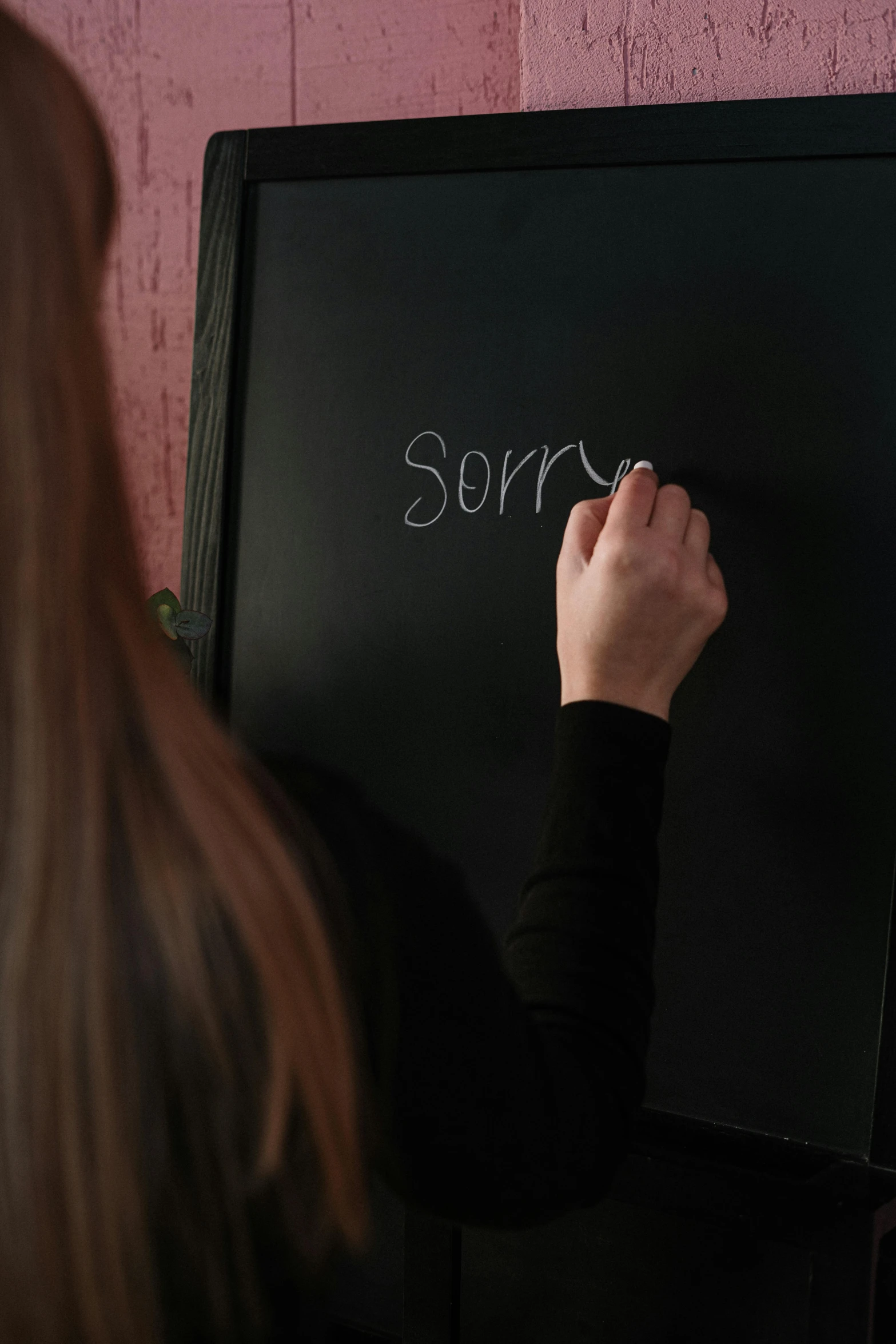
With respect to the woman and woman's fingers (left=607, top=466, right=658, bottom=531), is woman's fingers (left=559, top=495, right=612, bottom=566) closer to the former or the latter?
woman's fingers (left=607, top=466, right=658, bottom=531)

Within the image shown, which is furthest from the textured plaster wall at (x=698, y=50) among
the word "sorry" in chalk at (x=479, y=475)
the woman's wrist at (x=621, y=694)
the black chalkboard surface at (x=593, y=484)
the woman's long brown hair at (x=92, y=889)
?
the woman's long brown hair at (x=92, y=889)

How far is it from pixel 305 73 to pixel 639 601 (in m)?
0.75

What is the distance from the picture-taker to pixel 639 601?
661 millimetres

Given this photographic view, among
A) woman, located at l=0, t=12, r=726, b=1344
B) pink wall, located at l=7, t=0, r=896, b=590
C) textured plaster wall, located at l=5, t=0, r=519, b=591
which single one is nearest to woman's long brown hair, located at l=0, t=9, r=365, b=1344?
woman, located at l=0, t=12, r=726, b=1344

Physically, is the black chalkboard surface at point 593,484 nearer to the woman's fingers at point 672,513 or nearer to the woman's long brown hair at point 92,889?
the woman's fingers at point 672,513

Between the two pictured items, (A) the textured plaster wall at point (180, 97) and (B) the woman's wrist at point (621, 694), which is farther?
(A) the textured plaster wall at point (180, 97)

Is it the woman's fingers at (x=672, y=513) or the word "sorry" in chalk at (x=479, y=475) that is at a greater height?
the word "sorry" in chalk at (x=479, y=475)

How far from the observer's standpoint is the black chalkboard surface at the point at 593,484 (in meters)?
0.68

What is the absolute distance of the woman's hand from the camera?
0.64 m

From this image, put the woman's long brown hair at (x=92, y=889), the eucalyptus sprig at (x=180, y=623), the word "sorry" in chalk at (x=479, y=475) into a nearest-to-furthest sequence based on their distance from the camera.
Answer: the woman's long brown hair at (x=92, y=889) → the word "sorry" in chalk at (x=479, y=475) → the eucalyptus sprig at (x=180, y=623)

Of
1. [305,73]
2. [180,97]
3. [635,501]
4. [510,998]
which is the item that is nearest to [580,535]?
[635,501]

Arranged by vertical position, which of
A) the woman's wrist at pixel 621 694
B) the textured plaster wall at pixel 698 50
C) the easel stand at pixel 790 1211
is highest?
the textured plaster wall at pixel 698 50

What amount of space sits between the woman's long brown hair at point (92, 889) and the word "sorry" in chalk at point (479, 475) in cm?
41

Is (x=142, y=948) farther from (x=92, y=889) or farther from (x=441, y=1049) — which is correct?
(x=441, y=1049)
